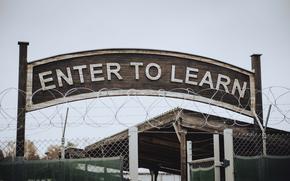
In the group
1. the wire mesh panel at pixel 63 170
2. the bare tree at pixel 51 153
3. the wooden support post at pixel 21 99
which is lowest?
the wire mesh panel at pixel 63 170

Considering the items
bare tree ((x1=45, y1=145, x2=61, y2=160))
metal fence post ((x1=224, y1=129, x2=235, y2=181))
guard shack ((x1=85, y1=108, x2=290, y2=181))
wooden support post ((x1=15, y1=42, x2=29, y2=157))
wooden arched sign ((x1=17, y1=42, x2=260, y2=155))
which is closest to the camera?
metal fence post ((x1=224, y1=129, x2=235, y2=181))

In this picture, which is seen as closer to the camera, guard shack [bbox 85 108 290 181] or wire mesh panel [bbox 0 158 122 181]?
wire mesh panel [bbox 0 158 122 181]

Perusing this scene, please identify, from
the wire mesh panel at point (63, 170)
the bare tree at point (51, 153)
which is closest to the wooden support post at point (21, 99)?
the bare tree at point (51, 153)

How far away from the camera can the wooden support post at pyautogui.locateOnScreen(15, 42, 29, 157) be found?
10.4m

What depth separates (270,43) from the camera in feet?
34.3

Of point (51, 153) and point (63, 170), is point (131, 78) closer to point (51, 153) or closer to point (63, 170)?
point (63, 170)

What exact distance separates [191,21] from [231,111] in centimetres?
313

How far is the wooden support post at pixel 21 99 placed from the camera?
10352mm

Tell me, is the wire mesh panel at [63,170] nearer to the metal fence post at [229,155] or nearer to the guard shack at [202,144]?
the guard shack at [202,144]

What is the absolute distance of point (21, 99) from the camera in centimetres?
1073

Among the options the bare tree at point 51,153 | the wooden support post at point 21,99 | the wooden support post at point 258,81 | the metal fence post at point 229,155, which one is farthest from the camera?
the bare tree at point 51,153

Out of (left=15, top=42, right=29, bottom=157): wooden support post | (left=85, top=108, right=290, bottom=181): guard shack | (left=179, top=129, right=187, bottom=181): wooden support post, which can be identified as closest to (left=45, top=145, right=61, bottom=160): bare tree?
(left=15, top=42, right=29, bottom=157): wooden support post

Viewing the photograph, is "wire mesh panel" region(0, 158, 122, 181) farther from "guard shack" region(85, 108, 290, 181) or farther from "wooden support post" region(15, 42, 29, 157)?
"wooden support post" region(15, 42, 29, 157)

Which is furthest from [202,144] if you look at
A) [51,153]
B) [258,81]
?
[51,153]
